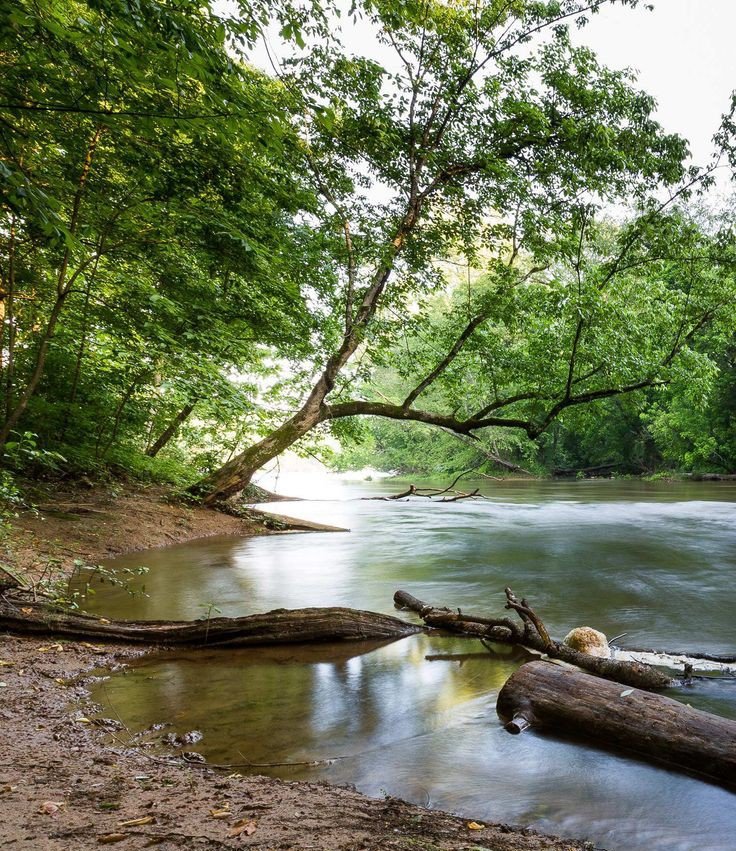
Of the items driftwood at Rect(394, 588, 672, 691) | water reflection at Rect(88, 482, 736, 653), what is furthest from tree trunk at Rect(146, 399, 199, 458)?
driftwood at Rect(394, 588, 672, 691)

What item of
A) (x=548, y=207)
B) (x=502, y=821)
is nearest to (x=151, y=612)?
(x=502, y=821)

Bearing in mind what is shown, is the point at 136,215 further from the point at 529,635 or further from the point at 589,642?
the point at 589,642

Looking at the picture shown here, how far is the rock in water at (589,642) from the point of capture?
547cm

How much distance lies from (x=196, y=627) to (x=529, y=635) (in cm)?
358

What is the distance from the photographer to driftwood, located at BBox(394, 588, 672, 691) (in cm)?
468

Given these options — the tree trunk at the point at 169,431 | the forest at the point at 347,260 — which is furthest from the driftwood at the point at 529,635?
the tree trunk at the point at 169,431

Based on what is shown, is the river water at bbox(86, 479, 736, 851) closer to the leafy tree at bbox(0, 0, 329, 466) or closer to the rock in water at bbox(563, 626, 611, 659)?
the rock in water at bbox(563, 626, 611, 659)

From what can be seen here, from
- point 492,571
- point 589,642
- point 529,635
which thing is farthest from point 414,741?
point 492,571

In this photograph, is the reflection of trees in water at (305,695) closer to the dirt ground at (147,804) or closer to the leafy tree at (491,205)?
the dirt ground at (147,804)

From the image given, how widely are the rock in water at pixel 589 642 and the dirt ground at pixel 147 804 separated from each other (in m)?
3.09

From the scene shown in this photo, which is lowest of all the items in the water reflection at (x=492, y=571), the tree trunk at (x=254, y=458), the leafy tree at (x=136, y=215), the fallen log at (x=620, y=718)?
the water reflection at (x=492, y=571)

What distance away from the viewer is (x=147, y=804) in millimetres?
2445

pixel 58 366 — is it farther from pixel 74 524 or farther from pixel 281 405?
pixel 281 405

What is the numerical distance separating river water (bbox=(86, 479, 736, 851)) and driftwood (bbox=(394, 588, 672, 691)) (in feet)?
0.68
